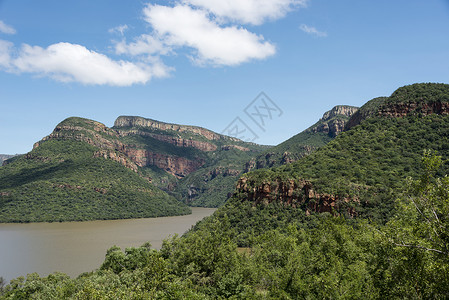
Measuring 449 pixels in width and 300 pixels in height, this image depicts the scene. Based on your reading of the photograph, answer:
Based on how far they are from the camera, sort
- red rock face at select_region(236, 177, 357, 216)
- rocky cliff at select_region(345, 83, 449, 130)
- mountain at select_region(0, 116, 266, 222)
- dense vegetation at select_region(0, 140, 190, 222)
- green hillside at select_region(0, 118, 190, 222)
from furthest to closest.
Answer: mountain at select_region(0, 116, 266, 222) < green hillside at select_region(0, 118, 190, 222) < dense vegetation at select_region(0, 140, 190, 222) < rocky cliff at select_region(345, 83, 449, 130) < red rock face at select_region(236, 177, 357, 216)

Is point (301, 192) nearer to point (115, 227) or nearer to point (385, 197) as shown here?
point (385, 197)

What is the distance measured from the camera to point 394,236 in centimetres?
1382

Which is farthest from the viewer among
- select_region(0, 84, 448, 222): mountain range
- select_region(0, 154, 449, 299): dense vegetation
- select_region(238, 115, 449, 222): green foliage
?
select_region(0, 84, 448, 222): mountain range

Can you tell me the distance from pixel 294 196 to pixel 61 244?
6771cm

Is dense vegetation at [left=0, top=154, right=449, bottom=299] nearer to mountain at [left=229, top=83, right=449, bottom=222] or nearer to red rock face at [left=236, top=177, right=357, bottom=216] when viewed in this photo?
red rock face at [left=236, top=177, right=357, bottom=216]

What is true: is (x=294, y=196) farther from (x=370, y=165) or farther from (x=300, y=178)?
(x=370, y=165)

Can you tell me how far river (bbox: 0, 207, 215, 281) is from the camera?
6138cm

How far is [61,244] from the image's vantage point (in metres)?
78.9

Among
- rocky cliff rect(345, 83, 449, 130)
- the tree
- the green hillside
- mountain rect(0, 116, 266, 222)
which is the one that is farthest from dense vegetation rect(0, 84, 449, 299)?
mountain rect(0, 116, 266, 222)

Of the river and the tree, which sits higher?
the tree

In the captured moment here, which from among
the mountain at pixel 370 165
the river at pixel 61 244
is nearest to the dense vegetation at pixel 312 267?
the mountain at pixel 370 165

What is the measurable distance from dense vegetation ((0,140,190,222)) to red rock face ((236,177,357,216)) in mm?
91830

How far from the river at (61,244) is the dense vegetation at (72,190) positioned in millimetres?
13351

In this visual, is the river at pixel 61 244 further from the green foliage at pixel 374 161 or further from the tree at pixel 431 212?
the tree at pixel 431 212
